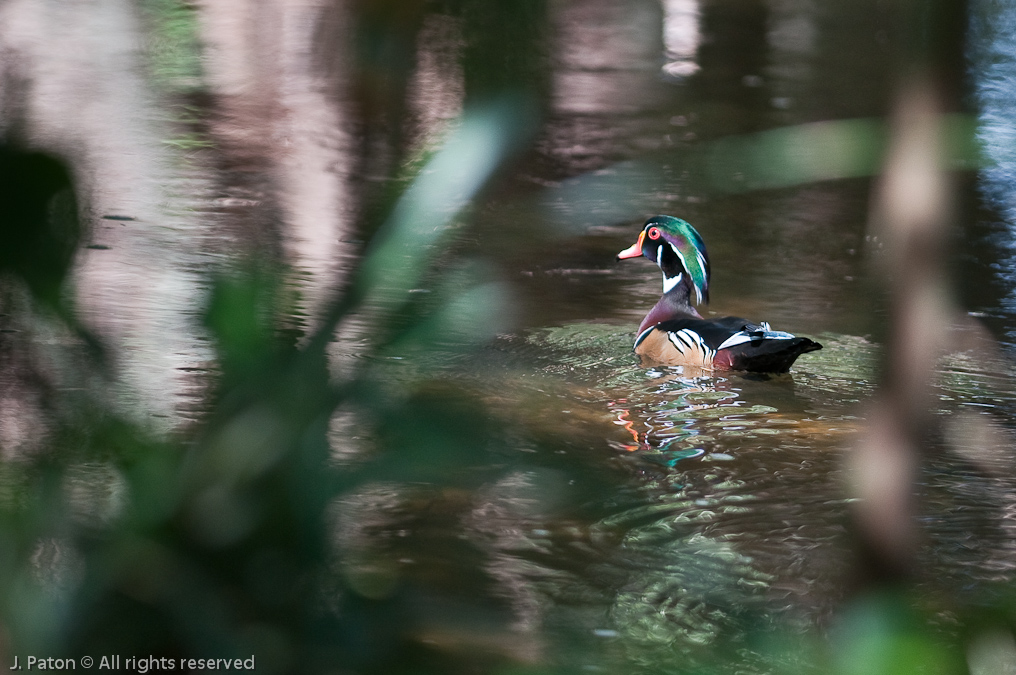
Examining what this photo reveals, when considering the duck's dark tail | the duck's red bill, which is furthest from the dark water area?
the duck's red bill

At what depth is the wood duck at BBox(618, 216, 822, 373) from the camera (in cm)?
549

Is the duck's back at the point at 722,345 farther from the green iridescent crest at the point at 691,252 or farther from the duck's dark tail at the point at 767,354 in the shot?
the green iridescent crest at the point at 691,252

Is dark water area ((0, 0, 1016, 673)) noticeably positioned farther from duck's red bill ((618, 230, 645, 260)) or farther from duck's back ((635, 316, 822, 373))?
duck's red bill ((618, 230, 645, 260))

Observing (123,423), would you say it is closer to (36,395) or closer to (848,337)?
(36,395)

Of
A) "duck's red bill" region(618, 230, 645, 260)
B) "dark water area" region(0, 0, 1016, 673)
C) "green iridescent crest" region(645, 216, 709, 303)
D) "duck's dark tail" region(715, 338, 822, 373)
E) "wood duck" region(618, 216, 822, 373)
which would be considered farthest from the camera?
"duck's red bill" region(618, 230, 645, 260)

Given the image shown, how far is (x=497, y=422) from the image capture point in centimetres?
83

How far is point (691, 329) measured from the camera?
5.81 metres

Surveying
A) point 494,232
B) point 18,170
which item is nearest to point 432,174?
point 18,170

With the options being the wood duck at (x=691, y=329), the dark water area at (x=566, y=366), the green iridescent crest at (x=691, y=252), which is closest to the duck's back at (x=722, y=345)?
the wood duck at (x=691, y=329)

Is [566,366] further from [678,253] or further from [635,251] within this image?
[635,251]

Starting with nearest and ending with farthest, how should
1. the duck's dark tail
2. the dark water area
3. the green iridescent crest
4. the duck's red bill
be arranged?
the dark water area → the duck's dark tail → the green iridescent crest → the duck's red bill

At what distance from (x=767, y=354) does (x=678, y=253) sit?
113 cm

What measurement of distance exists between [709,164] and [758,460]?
363 centimetres

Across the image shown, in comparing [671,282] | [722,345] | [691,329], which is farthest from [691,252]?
[722,345]
